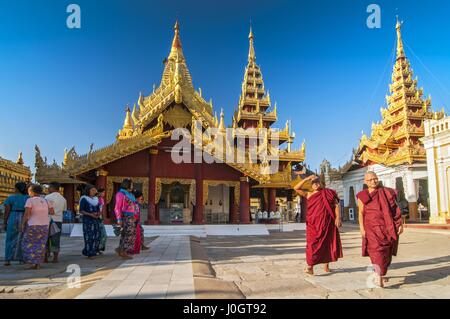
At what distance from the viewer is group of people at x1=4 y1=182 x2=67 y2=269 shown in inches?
258

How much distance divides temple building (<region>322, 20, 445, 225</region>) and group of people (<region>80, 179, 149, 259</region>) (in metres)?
28.4

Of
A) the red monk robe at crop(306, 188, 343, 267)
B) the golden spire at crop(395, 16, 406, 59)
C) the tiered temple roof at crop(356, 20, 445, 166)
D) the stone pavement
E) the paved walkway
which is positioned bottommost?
the stone pavement

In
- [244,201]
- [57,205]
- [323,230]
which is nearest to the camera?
[323,230]

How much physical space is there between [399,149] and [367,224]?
30.2 meters

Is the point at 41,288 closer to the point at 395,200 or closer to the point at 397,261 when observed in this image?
the point at 395,200

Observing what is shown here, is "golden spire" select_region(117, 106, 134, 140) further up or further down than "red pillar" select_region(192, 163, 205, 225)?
further up

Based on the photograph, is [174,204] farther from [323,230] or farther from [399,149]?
[399,149]

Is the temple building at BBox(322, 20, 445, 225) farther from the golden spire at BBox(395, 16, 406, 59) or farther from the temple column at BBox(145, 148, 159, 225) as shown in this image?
the temple column at BBox(145, 148, 159, 225)

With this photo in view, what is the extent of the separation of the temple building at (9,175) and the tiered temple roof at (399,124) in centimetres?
3548

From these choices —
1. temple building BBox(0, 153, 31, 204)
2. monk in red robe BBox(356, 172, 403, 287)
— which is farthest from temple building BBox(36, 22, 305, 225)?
temple building BBox(0, 153, 31, 204)

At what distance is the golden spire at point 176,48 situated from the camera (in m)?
26.9

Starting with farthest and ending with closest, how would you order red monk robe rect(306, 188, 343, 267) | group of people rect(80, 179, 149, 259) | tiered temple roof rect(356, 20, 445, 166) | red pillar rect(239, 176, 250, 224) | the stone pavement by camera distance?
tiered temple roof rect(356, 20, 445, 166)
red pillar rect(239, 176, 250, 224)
group of people rect(80, 179, 149, 259)
red monk robe rect(306, 188, 343, 267)
the stone pavement

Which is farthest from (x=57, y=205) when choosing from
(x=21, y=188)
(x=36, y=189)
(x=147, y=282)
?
(x=147, y=282)

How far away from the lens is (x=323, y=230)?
18.5ft
